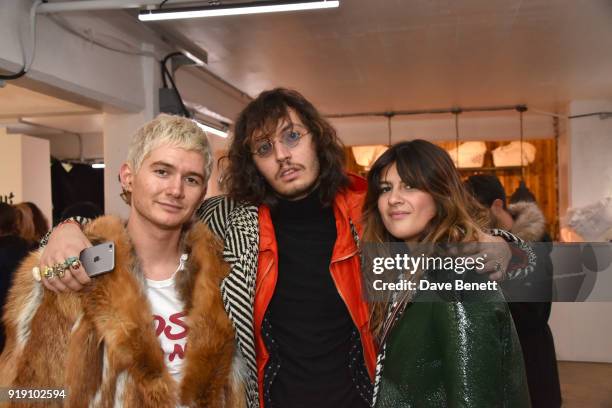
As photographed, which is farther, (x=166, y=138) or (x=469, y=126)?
(x=469, y=126)

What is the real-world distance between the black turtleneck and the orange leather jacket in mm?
31

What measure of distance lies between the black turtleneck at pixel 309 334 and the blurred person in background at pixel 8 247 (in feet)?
6.63

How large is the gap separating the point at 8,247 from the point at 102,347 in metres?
2.26

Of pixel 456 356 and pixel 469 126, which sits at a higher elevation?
pixel 469 126

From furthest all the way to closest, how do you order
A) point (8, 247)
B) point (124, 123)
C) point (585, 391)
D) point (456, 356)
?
point (124, 123)
point (585, 391)
point (8, 247)
point (456, 356)

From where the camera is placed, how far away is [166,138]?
1.18m

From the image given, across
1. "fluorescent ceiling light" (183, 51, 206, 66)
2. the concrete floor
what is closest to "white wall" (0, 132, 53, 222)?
"fluorescent ceiling light" (183, 51, 206, 66)

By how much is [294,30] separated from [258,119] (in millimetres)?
2432

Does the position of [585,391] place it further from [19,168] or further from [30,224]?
[19,168]

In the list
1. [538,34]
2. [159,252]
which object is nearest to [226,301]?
[159,252]

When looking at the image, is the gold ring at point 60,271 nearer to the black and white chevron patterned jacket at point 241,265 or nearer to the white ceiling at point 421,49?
the black and white chevron patterned jacket at point 241,265

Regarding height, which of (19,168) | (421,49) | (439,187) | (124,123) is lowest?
(439,187)

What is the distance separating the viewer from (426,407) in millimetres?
1066

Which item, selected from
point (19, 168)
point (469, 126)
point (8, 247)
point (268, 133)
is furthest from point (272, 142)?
point (469, 126)
